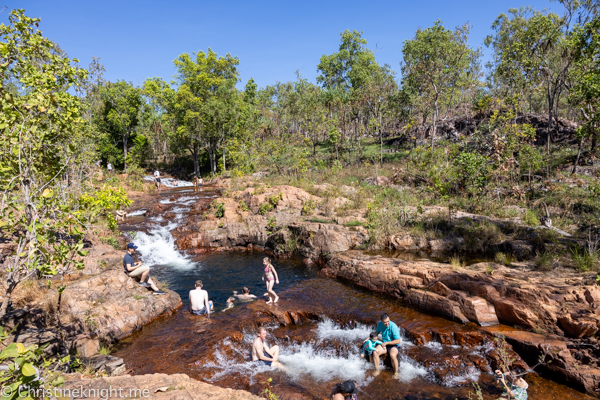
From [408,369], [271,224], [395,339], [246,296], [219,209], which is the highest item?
[219,209]

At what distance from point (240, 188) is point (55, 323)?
1632 centimetres

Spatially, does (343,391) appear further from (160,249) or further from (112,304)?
(160,249)

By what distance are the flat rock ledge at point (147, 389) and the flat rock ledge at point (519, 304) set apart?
577 centimetres

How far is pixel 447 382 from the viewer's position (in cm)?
615

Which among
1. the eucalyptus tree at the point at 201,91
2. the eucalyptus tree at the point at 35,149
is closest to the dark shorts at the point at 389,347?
the eucalyptus tree at the point at 35,149

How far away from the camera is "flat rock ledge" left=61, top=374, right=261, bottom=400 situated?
409 centimetres

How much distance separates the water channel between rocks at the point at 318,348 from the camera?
6.15 metres

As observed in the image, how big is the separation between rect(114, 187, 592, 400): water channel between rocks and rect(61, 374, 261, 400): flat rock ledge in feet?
5.46

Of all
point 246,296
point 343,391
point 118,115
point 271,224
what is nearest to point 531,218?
point 271,224

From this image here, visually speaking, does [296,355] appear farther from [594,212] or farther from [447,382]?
[594,212]

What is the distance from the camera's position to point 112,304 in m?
8.27

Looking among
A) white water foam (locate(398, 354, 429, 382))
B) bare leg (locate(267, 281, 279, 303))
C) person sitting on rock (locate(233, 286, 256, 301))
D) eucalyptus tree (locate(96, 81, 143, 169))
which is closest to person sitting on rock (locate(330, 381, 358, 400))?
white water foam (locate(398, 354, 429, 382))

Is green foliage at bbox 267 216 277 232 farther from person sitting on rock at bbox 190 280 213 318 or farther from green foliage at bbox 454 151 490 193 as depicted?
green foliage at bbox 454 151 490 193

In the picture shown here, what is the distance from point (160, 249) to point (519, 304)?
14761 mm
